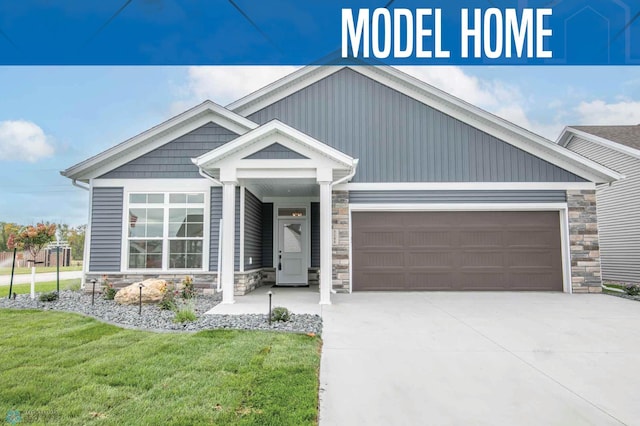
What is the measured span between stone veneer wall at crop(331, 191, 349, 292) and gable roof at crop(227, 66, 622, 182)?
3.29m

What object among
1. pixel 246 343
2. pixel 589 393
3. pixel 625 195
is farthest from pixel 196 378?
pixel 625 195

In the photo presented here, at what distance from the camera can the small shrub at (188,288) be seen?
864cm

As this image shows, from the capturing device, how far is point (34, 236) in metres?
10.1

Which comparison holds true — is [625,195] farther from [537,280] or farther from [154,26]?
[154,26]

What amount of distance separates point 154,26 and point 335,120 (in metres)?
6.46

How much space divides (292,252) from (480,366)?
24.1 ft

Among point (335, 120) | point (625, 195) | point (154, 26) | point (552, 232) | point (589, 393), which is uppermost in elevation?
point (335, 120)

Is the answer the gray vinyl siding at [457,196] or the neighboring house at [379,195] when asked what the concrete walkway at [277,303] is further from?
the gray vinyl siding at [457,196]

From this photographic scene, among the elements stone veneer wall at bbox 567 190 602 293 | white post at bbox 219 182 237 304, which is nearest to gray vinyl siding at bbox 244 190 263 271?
white post at bbox 219 182 237 304

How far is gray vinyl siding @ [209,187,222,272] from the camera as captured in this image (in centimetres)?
903

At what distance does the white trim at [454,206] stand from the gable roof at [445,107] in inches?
44.5

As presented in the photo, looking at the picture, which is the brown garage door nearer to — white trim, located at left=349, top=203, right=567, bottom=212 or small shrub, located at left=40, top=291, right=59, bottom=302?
white trim, located at left=349, top=203, right=567, bottom=212

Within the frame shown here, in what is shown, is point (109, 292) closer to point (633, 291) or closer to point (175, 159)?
point (175, 159)

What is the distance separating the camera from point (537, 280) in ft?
31.7
